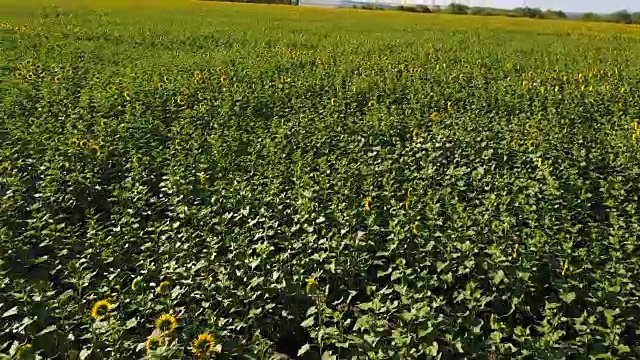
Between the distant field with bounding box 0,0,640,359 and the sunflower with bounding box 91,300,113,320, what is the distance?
0.07ft

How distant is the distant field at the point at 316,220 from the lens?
276 cm

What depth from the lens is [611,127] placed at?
6691mm

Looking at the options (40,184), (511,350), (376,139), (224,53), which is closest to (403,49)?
(224,53)

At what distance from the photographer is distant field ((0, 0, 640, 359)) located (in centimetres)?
276

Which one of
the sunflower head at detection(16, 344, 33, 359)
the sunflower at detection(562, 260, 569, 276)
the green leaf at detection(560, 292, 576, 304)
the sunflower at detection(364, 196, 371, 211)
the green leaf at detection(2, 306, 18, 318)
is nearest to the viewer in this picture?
the sunflower head at detection(16, 344, 33, 359)

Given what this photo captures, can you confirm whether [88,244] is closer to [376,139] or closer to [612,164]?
[376,139]

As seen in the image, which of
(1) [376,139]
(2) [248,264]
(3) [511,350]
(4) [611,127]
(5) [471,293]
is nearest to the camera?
(3) [511,350]

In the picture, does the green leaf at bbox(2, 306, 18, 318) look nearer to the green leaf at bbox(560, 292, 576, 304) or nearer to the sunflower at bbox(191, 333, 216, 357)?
the sunflower at bbox(191, 333, 216, 357)

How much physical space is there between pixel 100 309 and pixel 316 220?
145 cm

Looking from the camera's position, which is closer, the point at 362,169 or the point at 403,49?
the point at 362,169

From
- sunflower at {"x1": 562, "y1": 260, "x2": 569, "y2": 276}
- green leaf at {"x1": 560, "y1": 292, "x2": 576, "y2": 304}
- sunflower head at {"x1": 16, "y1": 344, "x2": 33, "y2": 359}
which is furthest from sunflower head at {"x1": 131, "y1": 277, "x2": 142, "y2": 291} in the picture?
sunflower at {"x1": 562, "y1": 260, "x2": 569, "y2": 276}

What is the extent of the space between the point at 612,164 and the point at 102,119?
16.1ft

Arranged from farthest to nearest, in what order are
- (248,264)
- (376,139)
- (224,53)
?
1. (224,53)
2. (376,139)
3. (248,264)

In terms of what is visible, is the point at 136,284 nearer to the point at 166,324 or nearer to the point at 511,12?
the point at 166,324
